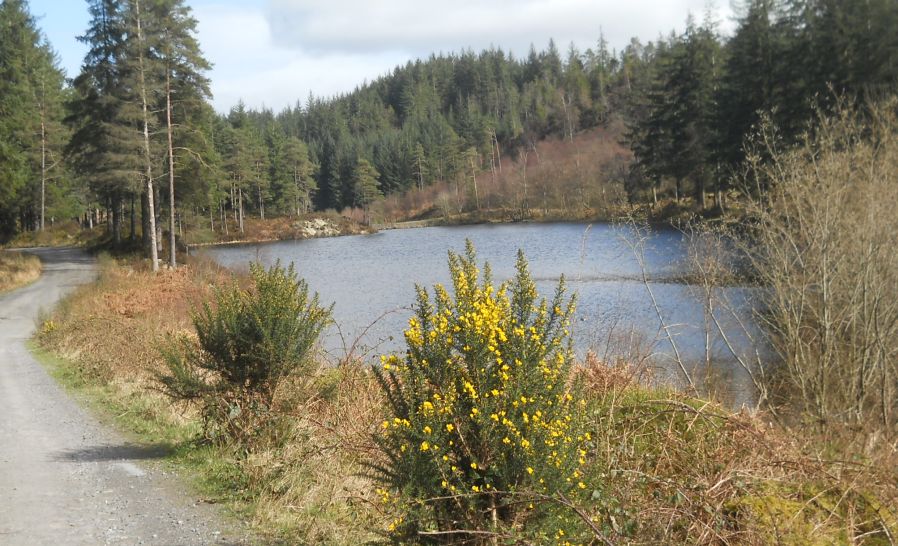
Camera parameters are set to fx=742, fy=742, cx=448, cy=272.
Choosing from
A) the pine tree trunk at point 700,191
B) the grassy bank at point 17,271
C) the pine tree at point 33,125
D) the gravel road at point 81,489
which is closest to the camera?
the gravel road at point 81,489

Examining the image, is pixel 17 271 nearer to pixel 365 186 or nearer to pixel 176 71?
pixel 176 71

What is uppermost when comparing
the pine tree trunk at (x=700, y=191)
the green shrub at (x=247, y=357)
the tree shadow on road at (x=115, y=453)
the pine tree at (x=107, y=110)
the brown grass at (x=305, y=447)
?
the pine tree at (x=107, y=110)

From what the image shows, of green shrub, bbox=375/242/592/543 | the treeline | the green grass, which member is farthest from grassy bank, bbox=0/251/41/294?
green shrub, bbox=375/242/592/543

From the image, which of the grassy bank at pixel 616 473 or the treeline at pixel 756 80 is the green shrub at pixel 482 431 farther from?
the treeline at pixel 756 80

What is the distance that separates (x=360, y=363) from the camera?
8703mm

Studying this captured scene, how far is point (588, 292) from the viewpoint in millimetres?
23625

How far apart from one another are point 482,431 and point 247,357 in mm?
3901

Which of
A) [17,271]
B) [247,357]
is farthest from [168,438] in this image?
[17,271]

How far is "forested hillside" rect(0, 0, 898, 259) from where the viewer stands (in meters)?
29.7

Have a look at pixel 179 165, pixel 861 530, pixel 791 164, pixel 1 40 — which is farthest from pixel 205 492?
pixel 1 40

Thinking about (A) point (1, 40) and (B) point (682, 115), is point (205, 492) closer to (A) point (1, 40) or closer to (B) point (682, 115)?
(A) point (1, 40)

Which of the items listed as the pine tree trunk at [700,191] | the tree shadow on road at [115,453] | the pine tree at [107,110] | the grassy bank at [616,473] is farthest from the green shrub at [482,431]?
the pine tree trunk at [700,191]

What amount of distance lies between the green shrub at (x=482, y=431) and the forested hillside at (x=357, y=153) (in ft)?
44.2

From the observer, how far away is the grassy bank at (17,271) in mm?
27453
